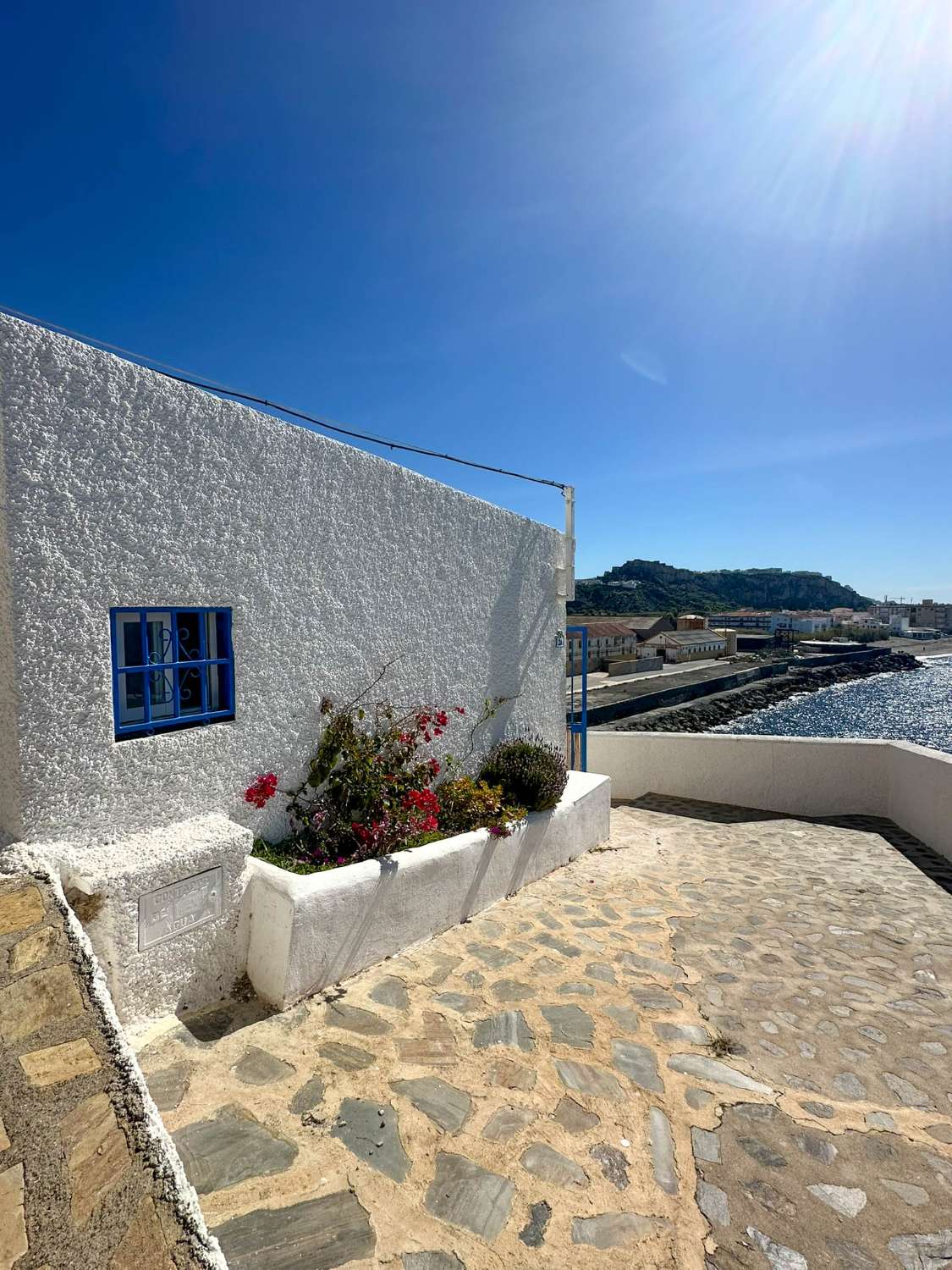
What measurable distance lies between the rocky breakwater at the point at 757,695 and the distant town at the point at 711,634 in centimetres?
630

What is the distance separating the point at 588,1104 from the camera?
9.48 ft

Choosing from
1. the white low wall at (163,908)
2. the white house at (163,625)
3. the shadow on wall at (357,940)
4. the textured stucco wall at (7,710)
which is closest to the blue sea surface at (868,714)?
the shadow on wall at (357,940)

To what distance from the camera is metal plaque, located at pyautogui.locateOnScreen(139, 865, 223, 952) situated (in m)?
3.11

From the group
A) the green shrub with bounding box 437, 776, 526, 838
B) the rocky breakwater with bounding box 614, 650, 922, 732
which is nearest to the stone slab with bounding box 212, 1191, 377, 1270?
the green shrub with bounding box 437, 776, 526, 838

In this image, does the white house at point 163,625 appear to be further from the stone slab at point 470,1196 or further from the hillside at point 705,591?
the hillside at point 705,591

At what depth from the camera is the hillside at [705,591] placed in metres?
121

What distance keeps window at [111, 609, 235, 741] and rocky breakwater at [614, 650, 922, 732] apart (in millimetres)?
18158

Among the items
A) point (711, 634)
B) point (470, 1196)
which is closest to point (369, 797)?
point (470, 1196)

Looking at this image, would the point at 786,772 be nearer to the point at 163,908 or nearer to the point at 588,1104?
the point at 588,1104

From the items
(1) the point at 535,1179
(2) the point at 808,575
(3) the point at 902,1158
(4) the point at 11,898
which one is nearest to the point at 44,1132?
(4) the point at 11,898

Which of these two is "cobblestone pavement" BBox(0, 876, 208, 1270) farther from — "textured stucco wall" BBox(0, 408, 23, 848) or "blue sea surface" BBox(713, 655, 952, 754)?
"blue sea surface" BBox(713, 655, 952, 754)

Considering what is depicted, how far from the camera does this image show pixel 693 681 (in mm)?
47406

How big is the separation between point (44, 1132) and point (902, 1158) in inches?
127

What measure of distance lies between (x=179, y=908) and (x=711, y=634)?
260ft
